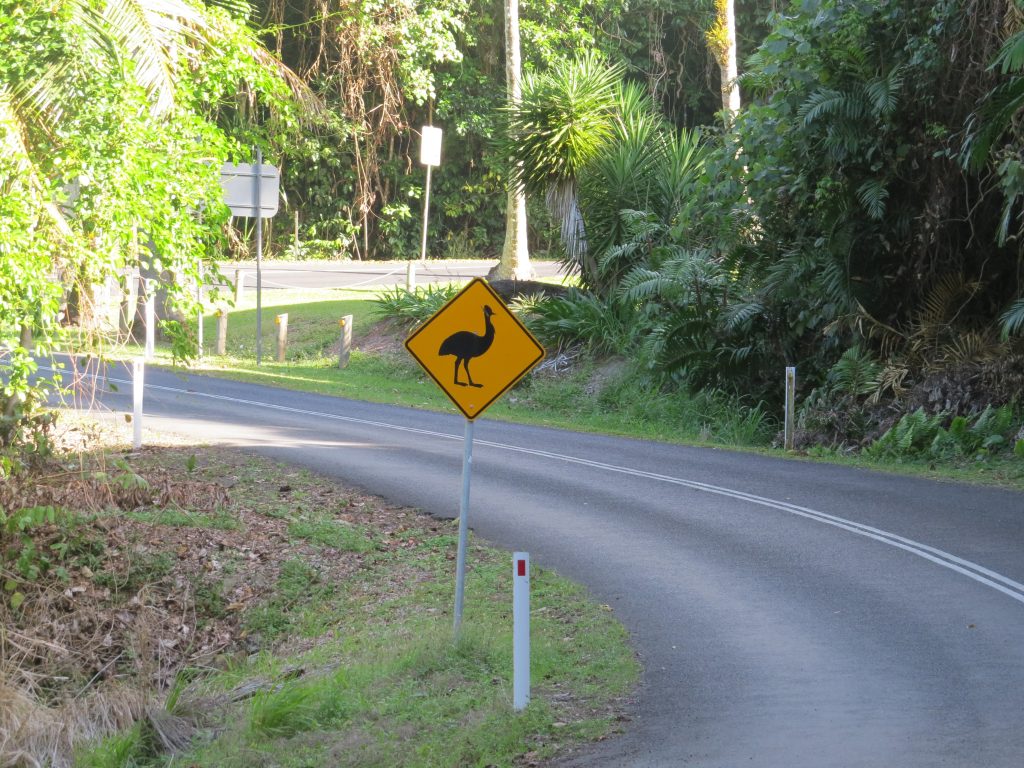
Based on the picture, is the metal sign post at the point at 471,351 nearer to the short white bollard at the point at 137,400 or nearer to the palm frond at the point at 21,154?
the palm frond at the point at 21,154

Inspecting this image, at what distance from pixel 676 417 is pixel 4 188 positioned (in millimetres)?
11766

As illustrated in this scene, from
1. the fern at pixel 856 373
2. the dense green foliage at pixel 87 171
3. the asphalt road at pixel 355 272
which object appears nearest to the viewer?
the dense green foliage at pixel 87 171

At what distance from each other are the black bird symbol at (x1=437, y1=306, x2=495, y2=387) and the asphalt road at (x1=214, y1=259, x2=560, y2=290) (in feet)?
83.7

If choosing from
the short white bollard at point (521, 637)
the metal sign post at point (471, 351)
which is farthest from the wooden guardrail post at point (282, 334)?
the short white bollard at point (521, 637)

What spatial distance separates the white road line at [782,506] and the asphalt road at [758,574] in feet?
0.11

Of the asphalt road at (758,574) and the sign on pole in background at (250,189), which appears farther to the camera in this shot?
the sign on pole in background at (250,189)

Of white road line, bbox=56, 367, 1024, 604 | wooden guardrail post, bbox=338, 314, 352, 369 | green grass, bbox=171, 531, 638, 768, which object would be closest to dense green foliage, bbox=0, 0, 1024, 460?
white road line, bbox=56, 367, 1024, 604

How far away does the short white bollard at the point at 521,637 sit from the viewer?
6895mm

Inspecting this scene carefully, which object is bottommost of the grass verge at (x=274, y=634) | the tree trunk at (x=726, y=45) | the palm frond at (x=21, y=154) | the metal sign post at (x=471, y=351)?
the grass verge at (x=274, y=634)

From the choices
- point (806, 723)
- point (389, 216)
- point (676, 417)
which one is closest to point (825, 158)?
point (676, 417)

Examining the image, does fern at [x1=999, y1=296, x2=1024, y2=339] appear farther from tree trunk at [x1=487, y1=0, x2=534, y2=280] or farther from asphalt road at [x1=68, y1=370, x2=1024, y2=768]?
tree trunk at [x1=487, y1=0, x2=534, y2=280]

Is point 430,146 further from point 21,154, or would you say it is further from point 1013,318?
point 21,154

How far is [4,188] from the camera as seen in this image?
37.7 ft

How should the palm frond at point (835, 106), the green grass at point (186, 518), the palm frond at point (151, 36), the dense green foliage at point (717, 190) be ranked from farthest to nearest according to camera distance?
the palm frond at point (835, 106)
the palm frond at point (151, 36)
the green grass at point (186, 518)
the dense green foliage at point (717, 190)
